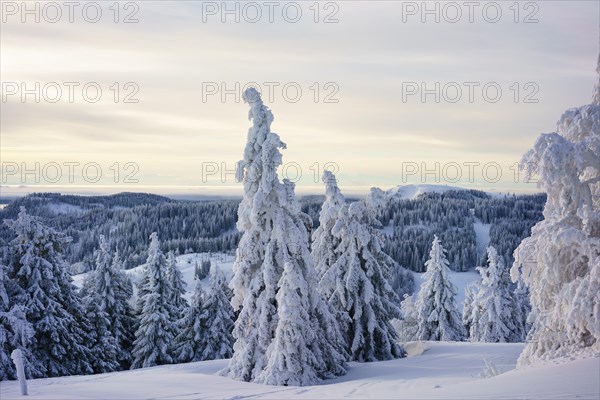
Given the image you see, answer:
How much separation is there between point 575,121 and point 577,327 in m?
5.29

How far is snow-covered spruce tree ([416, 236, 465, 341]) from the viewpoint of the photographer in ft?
149

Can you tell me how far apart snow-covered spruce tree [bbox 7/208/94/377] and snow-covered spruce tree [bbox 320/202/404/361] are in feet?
47.2

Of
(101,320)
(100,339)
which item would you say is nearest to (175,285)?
(101,320)

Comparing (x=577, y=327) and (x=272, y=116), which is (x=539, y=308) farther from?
(x=272, y=116)

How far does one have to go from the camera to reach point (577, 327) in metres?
13.4

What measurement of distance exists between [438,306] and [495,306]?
14.5ft

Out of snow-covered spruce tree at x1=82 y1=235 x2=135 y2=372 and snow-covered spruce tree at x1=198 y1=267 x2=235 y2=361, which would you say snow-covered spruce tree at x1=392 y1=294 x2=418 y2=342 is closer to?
snow-covered spruce tree at x1=198 y1=267 x2=235 y2=361

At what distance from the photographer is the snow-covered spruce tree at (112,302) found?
38.0 m

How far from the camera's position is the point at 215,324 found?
41.1 meters

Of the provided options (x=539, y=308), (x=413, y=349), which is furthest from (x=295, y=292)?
(x=413, y=349)

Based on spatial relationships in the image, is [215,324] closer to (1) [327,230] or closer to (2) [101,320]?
(2) [101,320]

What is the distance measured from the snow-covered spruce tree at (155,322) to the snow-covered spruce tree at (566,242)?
29.2 m

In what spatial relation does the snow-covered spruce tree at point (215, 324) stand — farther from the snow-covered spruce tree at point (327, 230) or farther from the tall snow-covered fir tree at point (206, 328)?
the snow-covered spruce tree at point (327, 230)

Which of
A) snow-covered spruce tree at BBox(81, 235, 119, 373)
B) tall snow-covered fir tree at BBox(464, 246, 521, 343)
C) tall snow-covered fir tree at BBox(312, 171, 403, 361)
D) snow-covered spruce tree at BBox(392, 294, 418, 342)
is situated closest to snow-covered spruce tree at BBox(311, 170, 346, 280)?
tall snow-covered fir tree at BBox(312, 171, 403, 361)
